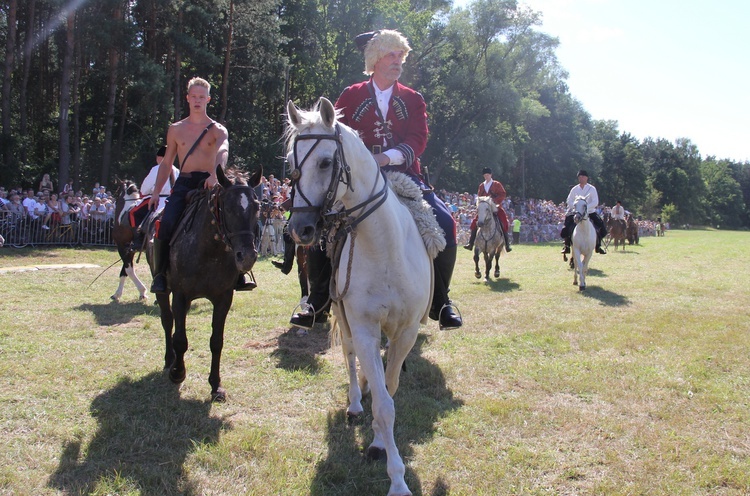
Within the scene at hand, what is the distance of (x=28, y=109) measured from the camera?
101 ft

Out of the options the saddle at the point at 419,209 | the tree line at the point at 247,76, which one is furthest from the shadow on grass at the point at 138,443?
the tree line at the point at 247,76

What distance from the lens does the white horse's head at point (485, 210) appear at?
1522cm

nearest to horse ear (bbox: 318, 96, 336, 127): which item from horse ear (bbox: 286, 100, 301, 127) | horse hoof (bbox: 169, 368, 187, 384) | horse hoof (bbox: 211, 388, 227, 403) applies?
horse ear (bbox: 286, 100, 301, 127)

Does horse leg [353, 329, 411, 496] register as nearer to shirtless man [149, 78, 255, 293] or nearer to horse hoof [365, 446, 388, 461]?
horse hoof [365, 446, 388, 461]

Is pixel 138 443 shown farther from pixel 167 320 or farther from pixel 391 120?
pixel 391 120

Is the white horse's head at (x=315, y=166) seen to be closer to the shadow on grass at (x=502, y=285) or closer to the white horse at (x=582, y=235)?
the shadow on grass at (x=502, y=285)

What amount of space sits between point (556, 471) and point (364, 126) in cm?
312

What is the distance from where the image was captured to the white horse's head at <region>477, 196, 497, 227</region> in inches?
599

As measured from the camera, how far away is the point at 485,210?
1525 cm

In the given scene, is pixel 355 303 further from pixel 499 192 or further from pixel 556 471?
pixel 499 192

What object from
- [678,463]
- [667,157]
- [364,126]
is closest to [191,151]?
[364,126]

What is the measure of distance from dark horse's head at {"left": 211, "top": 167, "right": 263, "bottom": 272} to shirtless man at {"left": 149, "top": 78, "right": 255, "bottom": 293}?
2.26 feet

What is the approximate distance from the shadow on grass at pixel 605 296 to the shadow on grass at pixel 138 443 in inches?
351

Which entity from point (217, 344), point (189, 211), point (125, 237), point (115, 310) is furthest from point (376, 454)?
point (125, 237)
